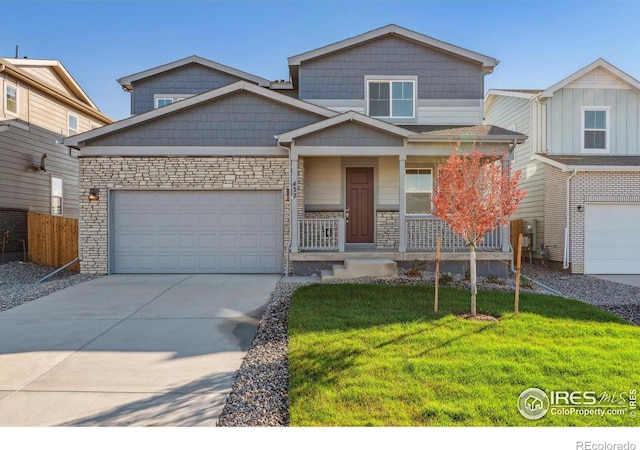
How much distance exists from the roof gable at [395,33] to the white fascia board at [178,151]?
3580 millimetres

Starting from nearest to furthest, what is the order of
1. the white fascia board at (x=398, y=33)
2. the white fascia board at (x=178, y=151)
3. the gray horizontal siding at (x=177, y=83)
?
the white fascia board at (x=178, y=151) → the white fascia board at (x=398, y=33) → the gray horizontal siding at (x=177, y=83)

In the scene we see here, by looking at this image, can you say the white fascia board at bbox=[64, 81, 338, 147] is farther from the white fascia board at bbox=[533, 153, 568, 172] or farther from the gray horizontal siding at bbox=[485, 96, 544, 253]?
the gray horizontal siding at bbox=[485, 96, 544, 253]

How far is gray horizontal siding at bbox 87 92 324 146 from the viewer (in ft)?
33.4

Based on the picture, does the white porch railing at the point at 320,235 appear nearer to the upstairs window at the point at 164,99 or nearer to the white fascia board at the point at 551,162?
the white fascia board at the point at 551,162

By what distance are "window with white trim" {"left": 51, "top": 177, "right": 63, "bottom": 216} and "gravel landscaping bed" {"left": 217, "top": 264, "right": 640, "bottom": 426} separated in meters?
11.4

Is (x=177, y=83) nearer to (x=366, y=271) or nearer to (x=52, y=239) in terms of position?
(x=52, y=239)

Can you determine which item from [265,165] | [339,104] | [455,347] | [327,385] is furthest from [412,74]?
[327,385]

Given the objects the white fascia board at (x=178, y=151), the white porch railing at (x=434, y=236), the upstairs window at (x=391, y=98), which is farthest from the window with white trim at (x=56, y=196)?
the white porch railing at (x=434, y=236)

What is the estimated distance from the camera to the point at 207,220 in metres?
10.3

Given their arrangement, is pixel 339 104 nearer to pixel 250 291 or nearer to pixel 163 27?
pixel 163 27

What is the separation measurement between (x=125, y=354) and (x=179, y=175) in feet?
20.9

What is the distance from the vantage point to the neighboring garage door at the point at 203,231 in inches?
407

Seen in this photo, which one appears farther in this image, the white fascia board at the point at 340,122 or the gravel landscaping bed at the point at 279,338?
the white fascia board at the point at 340,122

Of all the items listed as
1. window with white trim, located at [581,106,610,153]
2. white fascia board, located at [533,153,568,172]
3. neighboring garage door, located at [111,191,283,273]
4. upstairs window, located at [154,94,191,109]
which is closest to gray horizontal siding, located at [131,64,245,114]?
upstairs window, located at [154,94,191,109]
